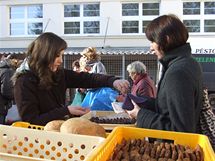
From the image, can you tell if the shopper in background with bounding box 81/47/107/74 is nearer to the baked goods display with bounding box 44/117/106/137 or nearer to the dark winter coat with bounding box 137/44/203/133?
the dark winter coat with bounding box 137/44/203/133

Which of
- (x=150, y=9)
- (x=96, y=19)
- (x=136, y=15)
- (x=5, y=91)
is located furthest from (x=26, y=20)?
(x=5, y=91)

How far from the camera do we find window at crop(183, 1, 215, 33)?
16781 mm

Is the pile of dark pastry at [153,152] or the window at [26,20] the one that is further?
the window at [26,20]

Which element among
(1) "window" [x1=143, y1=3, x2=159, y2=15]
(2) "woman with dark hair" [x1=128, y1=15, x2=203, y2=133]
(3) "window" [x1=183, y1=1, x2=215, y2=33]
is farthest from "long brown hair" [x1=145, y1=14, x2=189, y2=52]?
(1) "window" [x1=143, y1=3, x2=159, y2=15]

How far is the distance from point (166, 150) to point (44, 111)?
1.32 metres

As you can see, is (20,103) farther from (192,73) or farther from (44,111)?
(192,73)

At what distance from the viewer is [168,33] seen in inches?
78.2

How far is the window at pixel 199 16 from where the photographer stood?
55.1ft

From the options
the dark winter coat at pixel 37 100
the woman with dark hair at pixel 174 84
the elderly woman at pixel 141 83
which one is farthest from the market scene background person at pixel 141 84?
the woman with dark hair at pixel 174 84

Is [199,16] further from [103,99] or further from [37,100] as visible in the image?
[37,100]

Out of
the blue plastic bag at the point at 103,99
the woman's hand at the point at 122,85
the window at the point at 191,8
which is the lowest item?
the blue plastic bag at the point at 103,99

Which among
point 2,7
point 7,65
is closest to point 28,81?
point 7,65

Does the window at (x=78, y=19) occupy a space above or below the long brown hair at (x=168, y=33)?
above

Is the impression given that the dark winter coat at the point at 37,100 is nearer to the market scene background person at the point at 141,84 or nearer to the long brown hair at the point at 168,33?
the long brown hair at the point at 168,33
